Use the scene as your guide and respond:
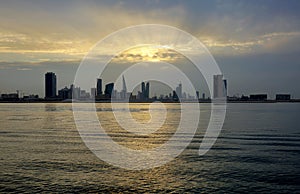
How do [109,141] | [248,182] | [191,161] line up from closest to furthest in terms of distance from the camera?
[248,182], [191,161], [109,141]

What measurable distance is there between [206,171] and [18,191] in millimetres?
19353

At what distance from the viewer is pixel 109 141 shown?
199ft

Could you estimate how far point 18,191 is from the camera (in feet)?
98.2

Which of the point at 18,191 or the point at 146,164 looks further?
the point at 146,164

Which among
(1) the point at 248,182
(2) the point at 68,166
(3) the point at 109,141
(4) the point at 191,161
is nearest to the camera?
(1) the point at 248,182

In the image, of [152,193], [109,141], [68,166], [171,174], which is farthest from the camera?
[109,141]

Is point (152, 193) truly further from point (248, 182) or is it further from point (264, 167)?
point (264, 167)

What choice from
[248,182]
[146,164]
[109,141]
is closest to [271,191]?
[248,182]

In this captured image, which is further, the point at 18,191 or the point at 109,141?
the point at 109,141

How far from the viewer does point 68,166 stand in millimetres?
39438

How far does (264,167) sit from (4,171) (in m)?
29.3

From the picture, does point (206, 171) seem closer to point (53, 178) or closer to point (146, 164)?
point (146, 164)

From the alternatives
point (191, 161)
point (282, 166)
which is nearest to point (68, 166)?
point (191, 161)

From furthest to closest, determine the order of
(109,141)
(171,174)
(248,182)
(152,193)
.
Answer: (109,141)
(171,174)
(248,182)
(152,193)
